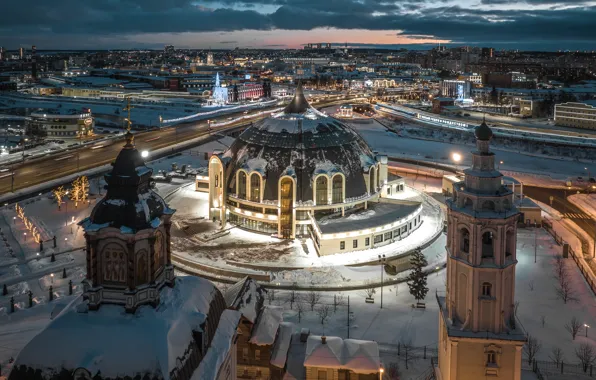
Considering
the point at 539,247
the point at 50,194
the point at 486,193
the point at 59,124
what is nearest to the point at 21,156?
the point at 59,124

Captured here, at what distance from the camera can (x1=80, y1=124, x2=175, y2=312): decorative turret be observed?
20406 mm

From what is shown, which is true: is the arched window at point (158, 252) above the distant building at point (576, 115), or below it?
below

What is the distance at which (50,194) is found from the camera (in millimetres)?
68312

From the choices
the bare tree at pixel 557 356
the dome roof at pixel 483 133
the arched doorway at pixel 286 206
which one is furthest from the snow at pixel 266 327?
the arched doorway at pixel 286 206

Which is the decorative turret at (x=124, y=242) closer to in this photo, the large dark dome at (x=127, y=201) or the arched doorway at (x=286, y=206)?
the large dark dome at (x=127, y=201)

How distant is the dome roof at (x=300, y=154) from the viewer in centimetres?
5538

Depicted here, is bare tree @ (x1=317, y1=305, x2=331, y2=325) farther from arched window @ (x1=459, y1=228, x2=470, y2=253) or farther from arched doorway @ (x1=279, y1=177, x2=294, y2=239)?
arched doorway @ (x1=279, y1=177, x2=294, y2=239)

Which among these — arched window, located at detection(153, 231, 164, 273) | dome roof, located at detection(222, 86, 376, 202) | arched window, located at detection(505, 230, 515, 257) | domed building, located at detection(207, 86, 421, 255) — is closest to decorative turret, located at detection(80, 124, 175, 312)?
arched window, located at detection(153, 231, 164, 273)

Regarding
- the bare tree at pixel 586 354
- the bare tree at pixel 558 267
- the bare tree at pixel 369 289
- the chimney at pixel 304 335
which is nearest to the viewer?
the chimney at pixel 304 335

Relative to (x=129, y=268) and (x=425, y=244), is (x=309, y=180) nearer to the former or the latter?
(x=425, y=244)

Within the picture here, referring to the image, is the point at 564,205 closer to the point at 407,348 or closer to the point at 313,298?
the point at 313,298

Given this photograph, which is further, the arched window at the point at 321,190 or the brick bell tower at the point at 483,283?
the arched window at the point at 321,190

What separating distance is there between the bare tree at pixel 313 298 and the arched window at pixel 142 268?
66.9ft

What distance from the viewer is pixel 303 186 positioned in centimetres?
5528
